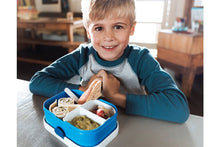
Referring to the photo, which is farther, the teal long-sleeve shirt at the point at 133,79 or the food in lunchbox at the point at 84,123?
the teal long-sleeve shirt at the point at 133,79

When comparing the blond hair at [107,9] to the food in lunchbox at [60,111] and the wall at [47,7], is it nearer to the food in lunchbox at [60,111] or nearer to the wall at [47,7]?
the food in lunchbox at [60,111]

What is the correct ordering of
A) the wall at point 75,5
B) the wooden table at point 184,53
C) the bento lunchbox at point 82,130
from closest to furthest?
the bento lunchbox at point 82,130
the wooden table at point 184,53
the wall at point 75,5

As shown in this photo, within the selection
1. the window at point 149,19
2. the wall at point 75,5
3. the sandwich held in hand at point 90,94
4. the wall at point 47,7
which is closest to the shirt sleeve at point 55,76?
the sandwich held in hand at point 90,94

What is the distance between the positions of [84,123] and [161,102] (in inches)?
13.1

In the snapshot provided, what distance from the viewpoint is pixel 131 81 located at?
95 cm

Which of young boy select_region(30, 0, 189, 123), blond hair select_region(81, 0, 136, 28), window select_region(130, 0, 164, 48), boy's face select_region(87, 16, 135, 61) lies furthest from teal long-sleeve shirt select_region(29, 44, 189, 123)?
window select_region(130, 0, 164, 48)

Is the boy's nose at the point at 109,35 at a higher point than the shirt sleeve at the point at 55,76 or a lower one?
higher

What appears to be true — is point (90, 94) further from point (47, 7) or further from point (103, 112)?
point (47, 7)

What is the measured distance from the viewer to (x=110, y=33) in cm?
76

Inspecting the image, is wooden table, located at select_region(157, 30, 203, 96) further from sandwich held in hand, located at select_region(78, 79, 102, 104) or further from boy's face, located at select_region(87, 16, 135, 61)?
sandwich held in hand, located at select_region(78, 79, 102, 104)

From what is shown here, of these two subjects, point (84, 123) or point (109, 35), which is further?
point (109, 35)

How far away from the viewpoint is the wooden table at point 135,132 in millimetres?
503

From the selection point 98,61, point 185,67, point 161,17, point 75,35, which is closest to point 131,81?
point 98,61

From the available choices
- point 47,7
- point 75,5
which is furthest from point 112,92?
point 47,7
